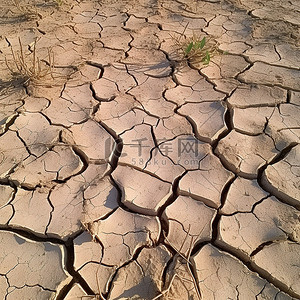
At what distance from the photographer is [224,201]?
184cm

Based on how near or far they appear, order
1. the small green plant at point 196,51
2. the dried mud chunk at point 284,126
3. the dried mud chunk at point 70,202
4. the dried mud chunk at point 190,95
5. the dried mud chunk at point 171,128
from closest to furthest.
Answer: the dried mud chunk at point 70,202, the dried mud chunk at point 284,126, the dried mud chunk at point 171,128, the dried mud chunk at point 190,95, the small green plant at point 196,51

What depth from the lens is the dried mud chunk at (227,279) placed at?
148cm

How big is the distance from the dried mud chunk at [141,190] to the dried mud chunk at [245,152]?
47 centimetres

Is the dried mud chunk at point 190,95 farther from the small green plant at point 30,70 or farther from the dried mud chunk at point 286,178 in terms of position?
the small green plant at point 30,70

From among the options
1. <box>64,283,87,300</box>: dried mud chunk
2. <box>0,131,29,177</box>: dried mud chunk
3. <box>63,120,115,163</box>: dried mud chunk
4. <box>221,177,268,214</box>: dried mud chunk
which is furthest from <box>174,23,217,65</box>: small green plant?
<box>64,283,87,300</box>: dried mud chunk

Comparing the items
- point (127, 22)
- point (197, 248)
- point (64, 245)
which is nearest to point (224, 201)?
point (197, 248)

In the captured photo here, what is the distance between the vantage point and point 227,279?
1536 mm

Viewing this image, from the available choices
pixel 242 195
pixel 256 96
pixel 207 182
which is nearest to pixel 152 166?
pixel 207 182

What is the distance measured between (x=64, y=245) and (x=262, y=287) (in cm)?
107

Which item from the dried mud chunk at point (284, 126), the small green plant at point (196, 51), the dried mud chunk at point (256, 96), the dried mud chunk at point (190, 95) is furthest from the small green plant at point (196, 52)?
the dried mud chunk at point (284, 126)

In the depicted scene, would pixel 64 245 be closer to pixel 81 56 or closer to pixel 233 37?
pixel 81 56

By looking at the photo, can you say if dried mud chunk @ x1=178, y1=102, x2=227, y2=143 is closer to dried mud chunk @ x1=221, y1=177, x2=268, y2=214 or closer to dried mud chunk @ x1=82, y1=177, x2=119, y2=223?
dried mud chunk @ x1=221, y1=177, x2=268, y2=214

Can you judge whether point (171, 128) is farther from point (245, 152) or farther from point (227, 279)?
point (227, 279)

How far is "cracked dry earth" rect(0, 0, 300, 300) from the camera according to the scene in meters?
1.57
